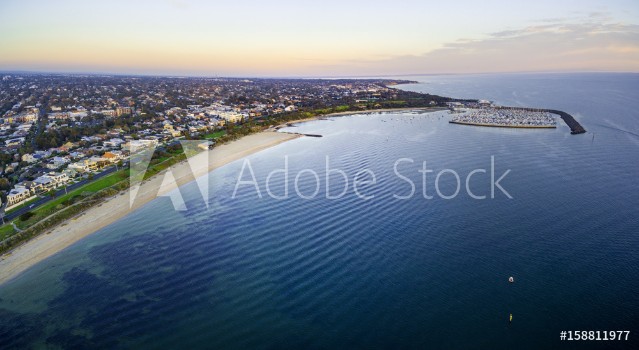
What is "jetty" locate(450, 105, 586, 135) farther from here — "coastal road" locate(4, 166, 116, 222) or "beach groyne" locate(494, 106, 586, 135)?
"coastal road" locate(4, 166, 116, 222)

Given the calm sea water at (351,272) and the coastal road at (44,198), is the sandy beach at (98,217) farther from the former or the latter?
the coastal road at (44,198)

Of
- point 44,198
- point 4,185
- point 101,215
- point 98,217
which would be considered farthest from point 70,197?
point 4,185

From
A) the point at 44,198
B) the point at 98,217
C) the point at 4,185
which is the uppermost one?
the point at 4,185

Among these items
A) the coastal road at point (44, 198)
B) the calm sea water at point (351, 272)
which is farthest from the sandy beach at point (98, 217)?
the coastal road at point (44, 198)

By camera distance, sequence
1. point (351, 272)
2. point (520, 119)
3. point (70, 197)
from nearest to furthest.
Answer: point (351, 272) → point (70, 197) → point (520, 119)

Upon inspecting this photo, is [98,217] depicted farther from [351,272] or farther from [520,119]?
[520,119]

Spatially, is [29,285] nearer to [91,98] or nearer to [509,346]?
[509,346]
